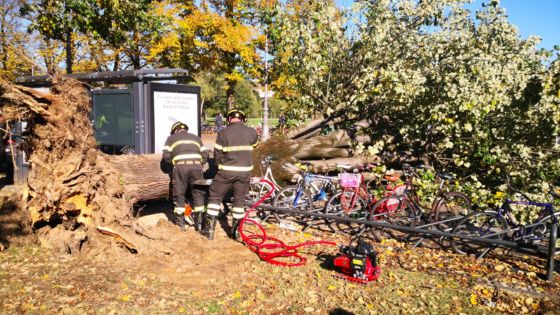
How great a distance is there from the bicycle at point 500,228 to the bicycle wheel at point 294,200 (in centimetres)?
256

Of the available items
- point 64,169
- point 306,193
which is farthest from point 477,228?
point 64,169

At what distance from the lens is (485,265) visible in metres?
5.82

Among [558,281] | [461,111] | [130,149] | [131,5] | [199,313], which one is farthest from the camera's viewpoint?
[131,5]

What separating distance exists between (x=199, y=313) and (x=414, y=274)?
281 centimetres

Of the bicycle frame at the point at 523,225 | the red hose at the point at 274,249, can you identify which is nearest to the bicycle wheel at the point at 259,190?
the red hose at the point at 274,249

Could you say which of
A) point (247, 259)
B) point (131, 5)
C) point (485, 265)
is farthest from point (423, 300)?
point (131, 5)

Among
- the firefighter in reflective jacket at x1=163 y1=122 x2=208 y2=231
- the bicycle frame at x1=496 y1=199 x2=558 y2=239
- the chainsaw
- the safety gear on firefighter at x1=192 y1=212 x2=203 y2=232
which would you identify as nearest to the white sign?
the firefighter in reflective jacket at x1=163 y1=122 x2=208 y2=231

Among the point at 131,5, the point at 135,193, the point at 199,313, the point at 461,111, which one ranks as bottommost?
the point at 199,313

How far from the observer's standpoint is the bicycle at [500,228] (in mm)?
6020

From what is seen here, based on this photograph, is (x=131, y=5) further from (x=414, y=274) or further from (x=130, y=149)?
(x=414, y=274)

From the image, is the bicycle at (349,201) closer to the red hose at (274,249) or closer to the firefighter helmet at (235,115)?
the red hose at (274,249)

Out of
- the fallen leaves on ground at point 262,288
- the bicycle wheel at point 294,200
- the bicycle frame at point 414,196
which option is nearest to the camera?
the fallen leaves on ground at point 262,288

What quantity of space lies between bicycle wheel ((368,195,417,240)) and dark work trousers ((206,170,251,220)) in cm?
222

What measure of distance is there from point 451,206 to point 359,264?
360cm
